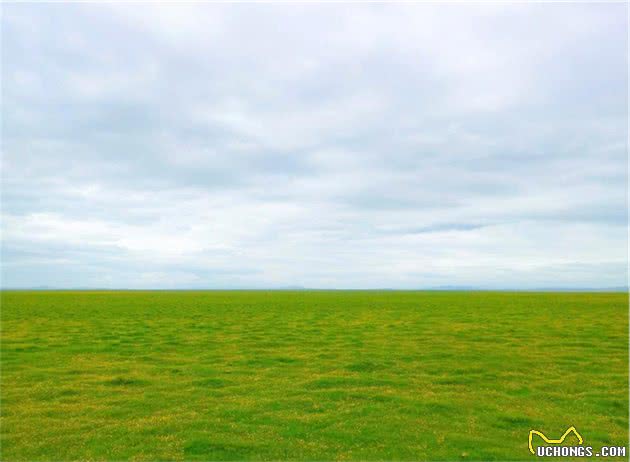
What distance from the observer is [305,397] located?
592 inches

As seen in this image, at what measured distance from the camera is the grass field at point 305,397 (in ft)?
36.2

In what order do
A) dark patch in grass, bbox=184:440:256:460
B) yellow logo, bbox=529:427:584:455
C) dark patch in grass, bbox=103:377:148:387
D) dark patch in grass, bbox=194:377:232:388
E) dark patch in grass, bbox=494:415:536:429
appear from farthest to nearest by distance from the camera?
1. dark patch in grass, bbox=103:377:148:387
2. dark patch in grass, bbox=194:377:232:388
3. dark patch in grass, bbox=494:415:536:429
4. yellow logo, bbox=529:427:584:455
5. dark patch in grass, bbox=184:440:256:460

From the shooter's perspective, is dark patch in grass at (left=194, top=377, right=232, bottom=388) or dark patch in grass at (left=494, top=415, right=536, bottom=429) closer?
dark patch in grass at (left=494, top=415, right=536, bottom=429)

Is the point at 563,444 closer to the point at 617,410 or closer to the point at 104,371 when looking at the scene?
the point at 617,410

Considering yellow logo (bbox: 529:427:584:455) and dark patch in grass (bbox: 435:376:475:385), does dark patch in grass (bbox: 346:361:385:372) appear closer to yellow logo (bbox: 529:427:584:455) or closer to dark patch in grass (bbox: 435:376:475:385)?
dark patch in grass (bbox: 435:376:475:385)

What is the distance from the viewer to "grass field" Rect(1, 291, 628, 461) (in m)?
11.0

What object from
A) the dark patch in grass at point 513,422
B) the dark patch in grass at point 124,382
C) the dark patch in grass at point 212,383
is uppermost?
the dark patch in grass at point 513,422

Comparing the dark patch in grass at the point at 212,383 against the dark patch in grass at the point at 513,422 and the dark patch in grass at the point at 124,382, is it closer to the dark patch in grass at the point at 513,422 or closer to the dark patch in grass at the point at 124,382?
the dark patch in grass at the point at 124,382

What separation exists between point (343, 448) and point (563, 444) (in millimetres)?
6003

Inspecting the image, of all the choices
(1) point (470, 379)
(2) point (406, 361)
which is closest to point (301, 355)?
(2) point (406, 361)

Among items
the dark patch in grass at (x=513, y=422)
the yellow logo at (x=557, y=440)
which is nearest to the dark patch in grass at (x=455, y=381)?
the dark patch in grass at (x=513, y=422)

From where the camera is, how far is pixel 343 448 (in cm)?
1075

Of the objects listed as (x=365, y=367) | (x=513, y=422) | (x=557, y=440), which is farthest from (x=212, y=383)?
(x=557, y=440)

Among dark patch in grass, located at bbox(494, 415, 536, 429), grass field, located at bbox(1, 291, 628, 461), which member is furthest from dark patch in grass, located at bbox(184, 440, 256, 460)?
dark patch in grass, located at bbox(494, 415, 536, 429)
